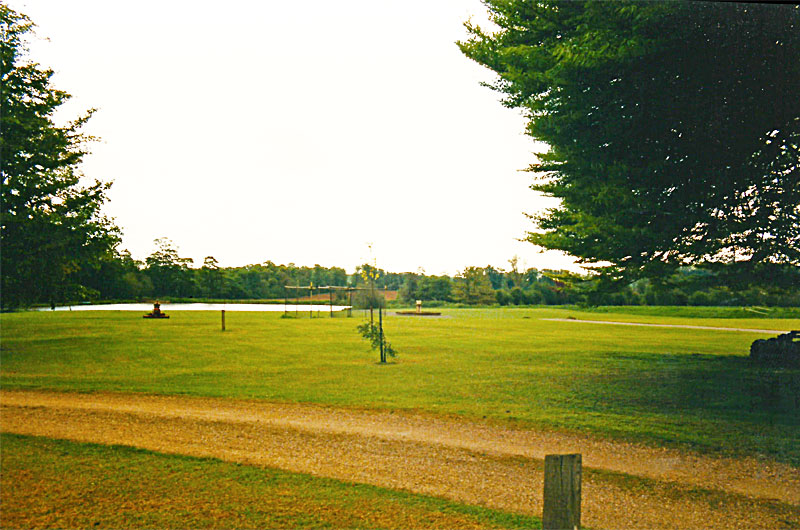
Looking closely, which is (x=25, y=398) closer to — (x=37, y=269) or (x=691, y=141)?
(x=37, y=269)

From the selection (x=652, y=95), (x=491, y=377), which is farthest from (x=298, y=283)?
(x=652, y=95)

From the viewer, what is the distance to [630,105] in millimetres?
10859

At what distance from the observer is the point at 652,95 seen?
10.7 m

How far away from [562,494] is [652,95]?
10069mm

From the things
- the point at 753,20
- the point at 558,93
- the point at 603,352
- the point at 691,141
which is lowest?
the point at 603,352

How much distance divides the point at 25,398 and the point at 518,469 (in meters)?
9.64

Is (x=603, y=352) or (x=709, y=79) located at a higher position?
(x=709, y=79)

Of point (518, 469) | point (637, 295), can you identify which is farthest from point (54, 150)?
point (637, 295)

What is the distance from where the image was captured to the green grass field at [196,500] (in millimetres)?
4953

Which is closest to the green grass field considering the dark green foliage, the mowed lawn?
the mowed lawn

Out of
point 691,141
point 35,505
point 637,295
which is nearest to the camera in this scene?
point 35,505

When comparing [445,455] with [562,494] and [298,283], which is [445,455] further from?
[298,283]

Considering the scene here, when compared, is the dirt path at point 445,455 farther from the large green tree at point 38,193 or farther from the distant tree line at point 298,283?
the distant tree line at point 298,283

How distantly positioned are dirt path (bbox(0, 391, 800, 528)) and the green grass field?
1.11 feet
